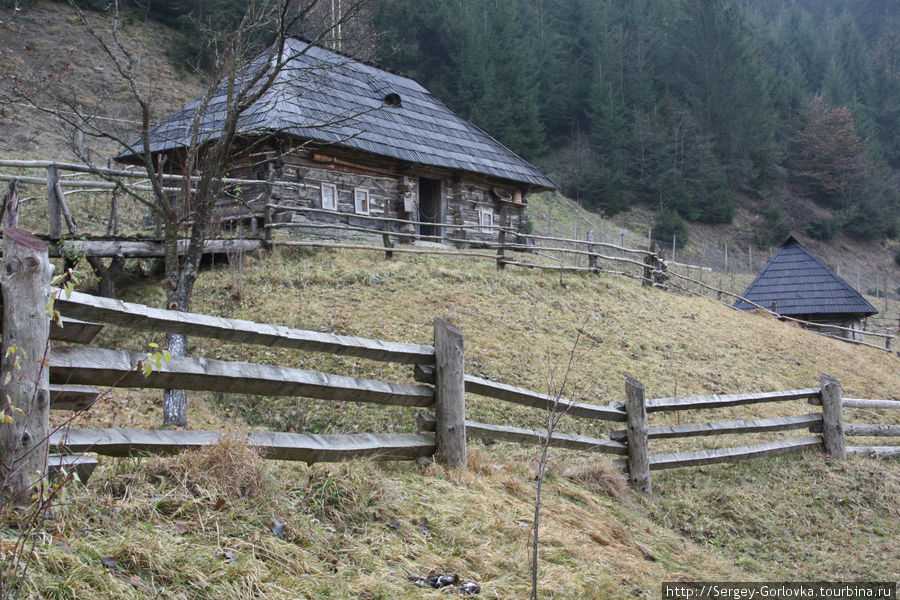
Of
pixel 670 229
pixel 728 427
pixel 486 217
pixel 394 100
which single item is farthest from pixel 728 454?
pixel 670 229

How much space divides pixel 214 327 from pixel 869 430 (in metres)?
8.96

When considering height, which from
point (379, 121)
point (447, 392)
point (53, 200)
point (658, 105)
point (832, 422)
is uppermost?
point (658, 105)

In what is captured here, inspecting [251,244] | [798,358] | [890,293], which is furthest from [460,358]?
[890,293]

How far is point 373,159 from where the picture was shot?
17.8 meters

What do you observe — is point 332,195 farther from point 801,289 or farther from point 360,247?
point 801,289

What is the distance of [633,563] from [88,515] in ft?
10.8

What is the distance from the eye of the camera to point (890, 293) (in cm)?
4388

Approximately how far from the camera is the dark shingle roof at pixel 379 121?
15.7 meters

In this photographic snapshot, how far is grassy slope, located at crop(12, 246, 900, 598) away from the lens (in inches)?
118

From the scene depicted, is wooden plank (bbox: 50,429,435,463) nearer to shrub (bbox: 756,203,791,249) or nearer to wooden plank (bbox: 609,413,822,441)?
wooden plank (bbox: 609,413,822,441)

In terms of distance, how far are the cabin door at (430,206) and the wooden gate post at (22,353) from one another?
16.3m

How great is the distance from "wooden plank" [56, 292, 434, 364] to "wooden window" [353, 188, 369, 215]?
13.0m

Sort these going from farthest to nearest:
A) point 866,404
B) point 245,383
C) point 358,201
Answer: point 358,201, point 866,404, point 245,383

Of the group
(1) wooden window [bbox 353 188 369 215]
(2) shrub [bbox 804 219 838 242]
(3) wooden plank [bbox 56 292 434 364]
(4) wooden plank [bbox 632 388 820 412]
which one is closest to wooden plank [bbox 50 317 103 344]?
(3) wooden plank [bbox 56 292 434 364]
